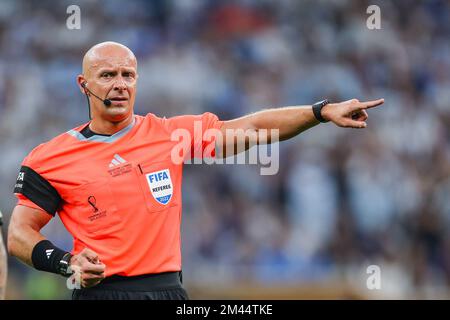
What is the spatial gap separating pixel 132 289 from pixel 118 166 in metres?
0.78

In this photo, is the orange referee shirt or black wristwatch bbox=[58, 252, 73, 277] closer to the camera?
black wristwatch bbox=[58, 252, 73, 277]

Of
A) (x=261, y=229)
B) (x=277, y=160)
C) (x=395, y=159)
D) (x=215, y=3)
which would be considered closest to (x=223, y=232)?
(x=261, y=229)

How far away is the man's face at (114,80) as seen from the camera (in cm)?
604

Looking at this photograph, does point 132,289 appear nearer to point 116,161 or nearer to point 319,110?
point 116,161

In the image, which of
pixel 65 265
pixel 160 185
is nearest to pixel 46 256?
pixel 65 265

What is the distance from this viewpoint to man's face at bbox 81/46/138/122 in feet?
19.8

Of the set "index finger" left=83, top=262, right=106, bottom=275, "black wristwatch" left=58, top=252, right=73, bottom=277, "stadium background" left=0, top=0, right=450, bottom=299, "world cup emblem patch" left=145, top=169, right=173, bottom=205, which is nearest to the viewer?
"index finger" left=83, top=262, right=106, bottom=275

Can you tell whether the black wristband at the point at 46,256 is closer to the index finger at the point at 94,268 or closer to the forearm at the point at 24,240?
the forearm at the point at 24,240

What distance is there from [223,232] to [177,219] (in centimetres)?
600

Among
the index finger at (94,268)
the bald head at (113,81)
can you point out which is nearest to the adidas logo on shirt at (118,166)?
the bald head at (113,81)

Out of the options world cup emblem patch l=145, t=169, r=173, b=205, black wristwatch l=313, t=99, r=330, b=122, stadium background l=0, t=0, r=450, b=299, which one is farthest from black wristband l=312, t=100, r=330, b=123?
stadium background l=0, t=0, r=450, b=299

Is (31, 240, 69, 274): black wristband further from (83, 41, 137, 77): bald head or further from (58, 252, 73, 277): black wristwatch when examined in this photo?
(83, 41, 137, 77): bald head

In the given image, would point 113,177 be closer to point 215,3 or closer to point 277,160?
point 277,160

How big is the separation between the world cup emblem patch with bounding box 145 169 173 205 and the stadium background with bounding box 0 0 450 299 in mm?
4769
